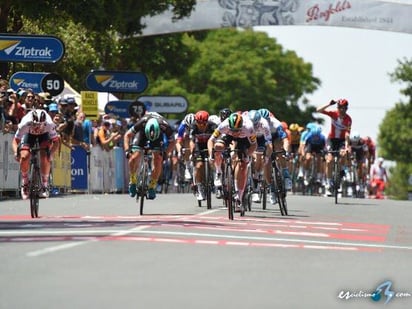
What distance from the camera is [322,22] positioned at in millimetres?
53625

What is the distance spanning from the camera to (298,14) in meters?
53.7

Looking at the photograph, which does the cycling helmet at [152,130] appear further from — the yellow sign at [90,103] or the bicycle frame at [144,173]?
the yellow sign at [90,103]

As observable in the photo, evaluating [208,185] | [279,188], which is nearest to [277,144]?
[208,185]

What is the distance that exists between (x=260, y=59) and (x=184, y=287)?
3477 inches

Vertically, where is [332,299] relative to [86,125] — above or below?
below

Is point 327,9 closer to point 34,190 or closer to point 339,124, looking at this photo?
point 339,124

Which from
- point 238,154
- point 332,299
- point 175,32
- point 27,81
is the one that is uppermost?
point 175,32

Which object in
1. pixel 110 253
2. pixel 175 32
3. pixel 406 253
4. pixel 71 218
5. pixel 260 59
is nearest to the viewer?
pixel 110 253

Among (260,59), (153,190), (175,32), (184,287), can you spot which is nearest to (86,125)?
(153,190)

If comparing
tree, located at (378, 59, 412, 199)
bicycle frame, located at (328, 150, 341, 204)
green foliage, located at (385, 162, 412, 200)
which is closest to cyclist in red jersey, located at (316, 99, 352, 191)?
bicycle frame, located at (328, 150, 341, 204)

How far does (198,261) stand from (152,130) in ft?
32.2

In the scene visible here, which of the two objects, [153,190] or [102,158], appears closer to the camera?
[153,190]

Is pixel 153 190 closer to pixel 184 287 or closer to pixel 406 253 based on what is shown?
pixel 406 253

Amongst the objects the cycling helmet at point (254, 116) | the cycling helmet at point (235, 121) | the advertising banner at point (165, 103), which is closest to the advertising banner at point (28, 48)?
the cycling helmet at point (254, 116)
